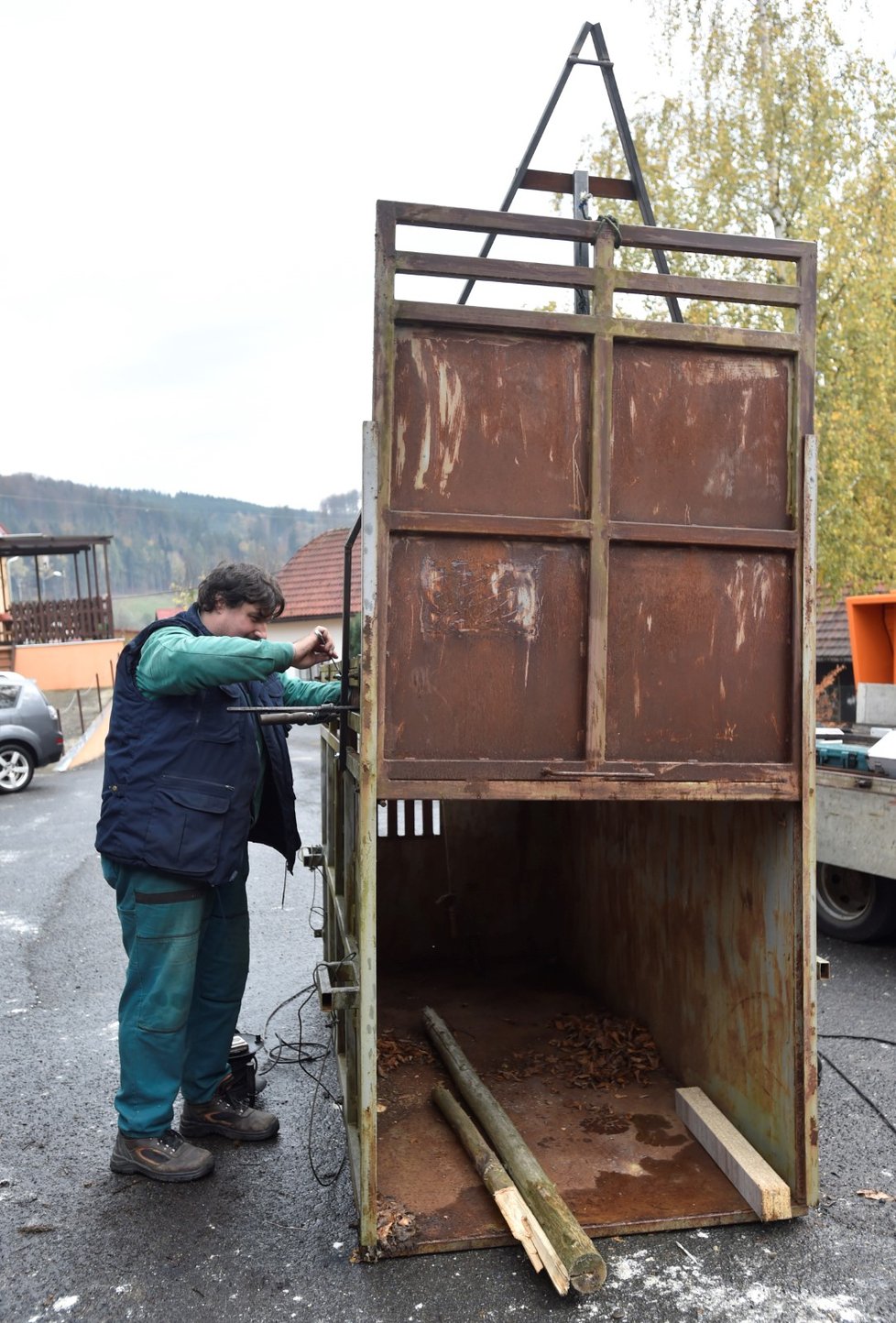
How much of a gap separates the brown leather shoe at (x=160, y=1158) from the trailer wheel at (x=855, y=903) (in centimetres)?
408

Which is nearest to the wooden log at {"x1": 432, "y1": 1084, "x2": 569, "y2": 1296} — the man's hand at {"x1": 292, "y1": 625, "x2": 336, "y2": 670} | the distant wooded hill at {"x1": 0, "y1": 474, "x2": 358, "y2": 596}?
the man's hand at {"x1": 292, "y1": 625, "x2": 336, "y2": 670}

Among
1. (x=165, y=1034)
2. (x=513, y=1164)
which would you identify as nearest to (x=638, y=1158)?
(x=513, y=1164)

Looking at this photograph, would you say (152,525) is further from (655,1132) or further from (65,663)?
(655,1132)

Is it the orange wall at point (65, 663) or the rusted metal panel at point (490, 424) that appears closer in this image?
the rusted metal panel at point (490, 424)

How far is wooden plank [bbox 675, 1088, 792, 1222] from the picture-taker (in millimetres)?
3250

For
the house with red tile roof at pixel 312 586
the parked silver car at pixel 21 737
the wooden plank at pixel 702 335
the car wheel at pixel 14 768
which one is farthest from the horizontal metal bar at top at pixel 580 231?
the house with red tile roof at pixel 312 586

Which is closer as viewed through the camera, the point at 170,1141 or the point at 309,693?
the point at 170,1141

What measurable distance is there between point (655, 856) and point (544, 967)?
1.73 metres

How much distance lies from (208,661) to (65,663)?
926 inches

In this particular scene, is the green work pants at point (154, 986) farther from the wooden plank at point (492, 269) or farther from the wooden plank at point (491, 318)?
the wooden plank at point (492, 269)

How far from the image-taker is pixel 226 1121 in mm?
4023

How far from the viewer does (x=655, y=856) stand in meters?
4.57

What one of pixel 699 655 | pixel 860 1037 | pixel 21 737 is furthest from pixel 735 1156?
pixel 21 737

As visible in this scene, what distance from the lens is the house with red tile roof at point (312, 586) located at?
116 feet
